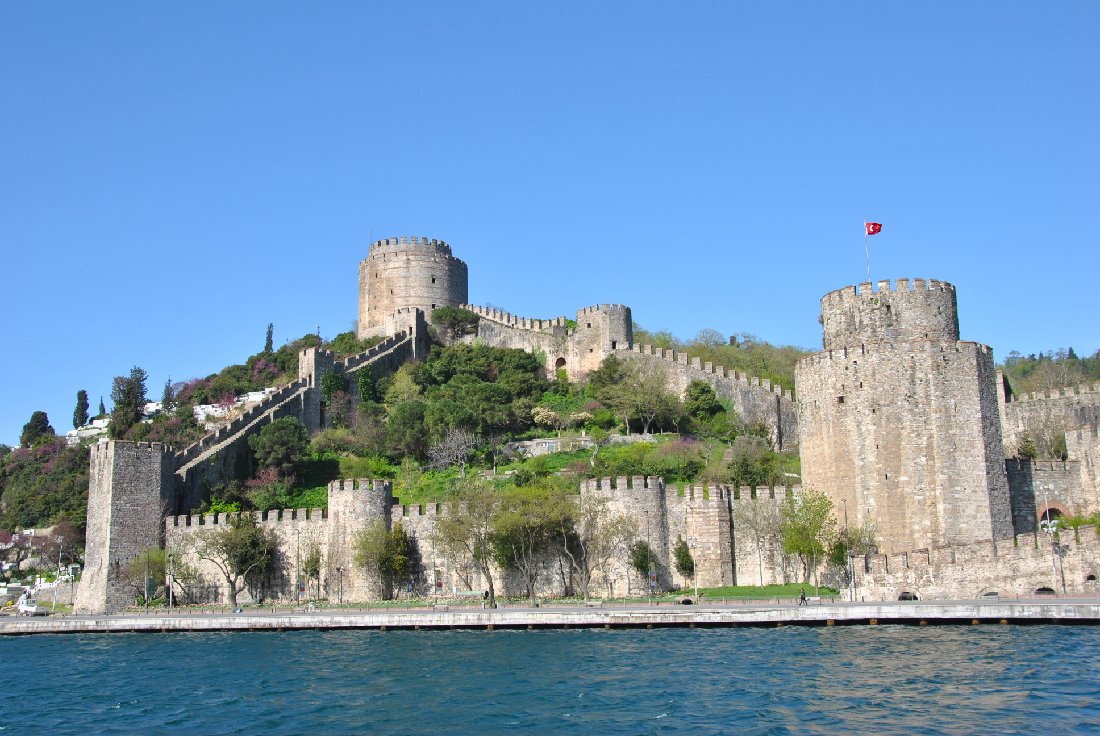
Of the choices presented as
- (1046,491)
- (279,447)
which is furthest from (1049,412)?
(279,447)

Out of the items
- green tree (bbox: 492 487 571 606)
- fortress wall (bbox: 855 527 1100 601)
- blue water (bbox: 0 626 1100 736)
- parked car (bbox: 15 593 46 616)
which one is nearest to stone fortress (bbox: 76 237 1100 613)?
fortress wall (bbox: 855 527 1100 601)

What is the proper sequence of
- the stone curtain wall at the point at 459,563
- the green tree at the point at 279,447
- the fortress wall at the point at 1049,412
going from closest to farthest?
the stone curtain wall at the point at 459,563, the fortress wall at the point at 1049,412, the green tree at the point at 279,447

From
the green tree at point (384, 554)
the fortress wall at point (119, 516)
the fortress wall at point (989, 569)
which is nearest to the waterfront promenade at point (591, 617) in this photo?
the fortress wall at point (989, 569)

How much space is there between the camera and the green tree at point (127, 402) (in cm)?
5859

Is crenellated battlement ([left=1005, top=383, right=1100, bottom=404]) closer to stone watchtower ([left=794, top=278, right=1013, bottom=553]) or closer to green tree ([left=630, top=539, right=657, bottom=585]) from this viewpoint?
stone watchtower ([left=794, top=278, right=1013, bottom=553])

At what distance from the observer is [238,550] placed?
41688 millimetres

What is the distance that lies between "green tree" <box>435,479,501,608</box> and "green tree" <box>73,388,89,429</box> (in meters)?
44.3

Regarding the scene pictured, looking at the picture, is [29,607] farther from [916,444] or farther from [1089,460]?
[1089,460]

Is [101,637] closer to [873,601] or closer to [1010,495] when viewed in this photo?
[873,601]

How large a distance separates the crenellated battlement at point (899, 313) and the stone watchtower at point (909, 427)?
0.11ft

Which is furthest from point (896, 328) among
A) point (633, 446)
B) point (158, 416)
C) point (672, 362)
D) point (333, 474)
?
point (158, 416)

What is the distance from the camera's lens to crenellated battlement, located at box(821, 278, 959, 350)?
1468 inches

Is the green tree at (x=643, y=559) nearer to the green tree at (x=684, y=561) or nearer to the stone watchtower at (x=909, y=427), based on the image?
the green tree at (x=684, y=561)

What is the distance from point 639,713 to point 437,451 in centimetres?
2942
